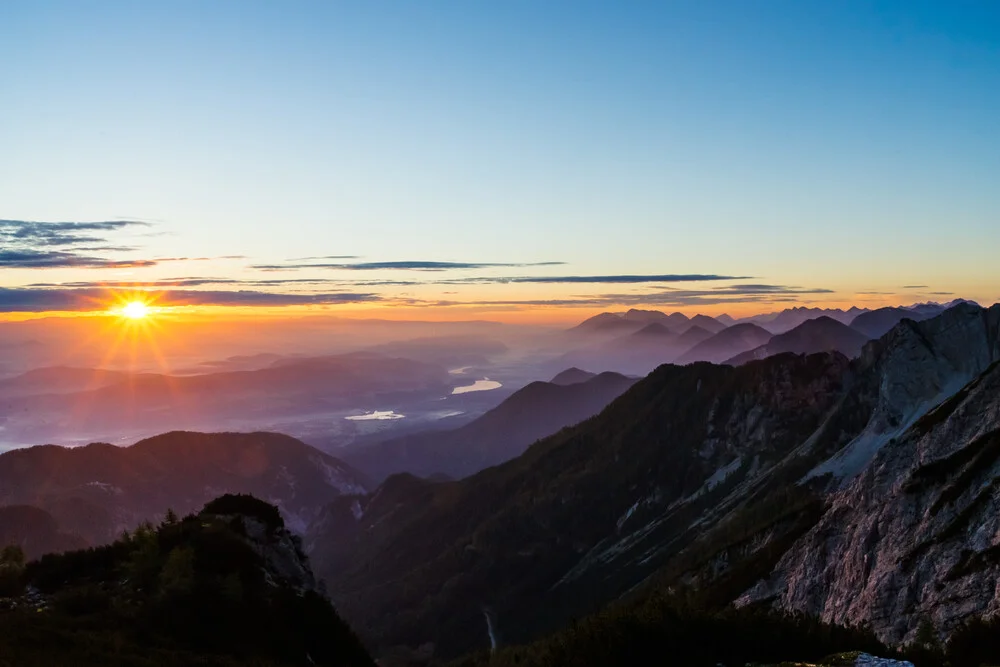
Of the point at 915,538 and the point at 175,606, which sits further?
the point at 915,538

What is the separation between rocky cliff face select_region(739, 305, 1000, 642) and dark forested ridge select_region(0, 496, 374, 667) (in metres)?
37.0

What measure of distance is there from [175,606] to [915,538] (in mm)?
72876

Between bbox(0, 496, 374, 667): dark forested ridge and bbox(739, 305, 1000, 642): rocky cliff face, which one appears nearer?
bbox(0, 496, 374, 667): dark forested ridge

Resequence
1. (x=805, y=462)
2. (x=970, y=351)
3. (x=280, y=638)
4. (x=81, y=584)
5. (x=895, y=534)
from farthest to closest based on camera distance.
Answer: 1. (x=805, y=462)
2. (x=970, y=351)
3. (x=895, y=534)
4. (x=81, y=584)
5. (x=280, y=638)

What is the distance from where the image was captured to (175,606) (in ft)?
135

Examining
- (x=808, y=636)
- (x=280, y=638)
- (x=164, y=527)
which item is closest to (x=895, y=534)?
(x=808, y=636)

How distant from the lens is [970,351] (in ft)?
483

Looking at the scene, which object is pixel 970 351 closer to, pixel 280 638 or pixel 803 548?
pixel 803 548

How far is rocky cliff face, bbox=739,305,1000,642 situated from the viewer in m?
60.2

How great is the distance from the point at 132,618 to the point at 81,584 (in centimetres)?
1162

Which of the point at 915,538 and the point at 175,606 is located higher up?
the point at 175,606

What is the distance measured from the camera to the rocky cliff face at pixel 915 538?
6025 cm

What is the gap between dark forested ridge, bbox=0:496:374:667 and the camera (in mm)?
33562

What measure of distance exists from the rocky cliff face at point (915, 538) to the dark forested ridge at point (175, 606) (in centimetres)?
3701
